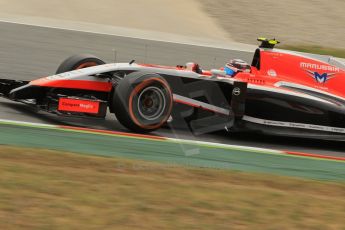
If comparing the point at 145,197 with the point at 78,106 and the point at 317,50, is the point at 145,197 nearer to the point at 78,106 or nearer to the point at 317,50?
the point at 78,106

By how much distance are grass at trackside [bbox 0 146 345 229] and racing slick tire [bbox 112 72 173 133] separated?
120 centimetres

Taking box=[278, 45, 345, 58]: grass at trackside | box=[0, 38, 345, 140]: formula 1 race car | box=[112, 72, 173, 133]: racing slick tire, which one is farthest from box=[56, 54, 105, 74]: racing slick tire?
box=[278, 45, 345, 58]: grass at trackside

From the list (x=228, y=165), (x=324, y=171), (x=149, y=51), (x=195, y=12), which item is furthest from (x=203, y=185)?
(x=195, y=12)

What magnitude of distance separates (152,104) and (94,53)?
5.50 metres

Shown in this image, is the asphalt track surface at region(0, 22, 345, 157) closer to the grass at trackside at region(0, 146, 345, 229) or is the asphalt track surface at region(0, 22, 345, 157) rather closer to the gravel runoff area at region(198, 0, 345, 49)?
the grass at trackside at region(0, 146, 345, 229)

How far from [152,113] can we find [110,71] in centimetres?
71

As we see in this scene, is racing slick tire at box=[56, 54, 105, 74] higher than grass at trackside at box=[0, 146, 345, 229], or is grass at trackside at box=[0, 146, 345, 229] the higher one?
racing slick tire at box=[56, 54, 105, 74]

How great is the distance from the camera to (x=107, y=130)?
23.0 feet

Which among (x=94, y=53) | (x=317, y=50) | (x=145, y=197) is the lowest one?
(x=145, y=197)

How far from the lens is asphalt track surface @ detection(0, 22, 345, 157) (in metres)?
7.28

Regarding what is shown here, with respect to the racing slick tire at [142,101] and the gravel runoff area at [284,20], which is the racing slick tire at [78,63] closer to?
the racing slick tire at [142,101]

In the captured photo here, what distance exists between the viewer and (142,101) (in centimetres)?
684

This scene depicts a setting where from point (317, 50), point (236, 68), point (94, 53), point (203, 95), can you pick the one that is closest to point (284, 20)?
point (317, 50)

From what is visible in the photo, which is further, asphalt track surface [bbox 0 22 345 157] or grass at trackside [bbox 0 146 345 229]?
asphalt track surface [bbox 0 22 345 157]
